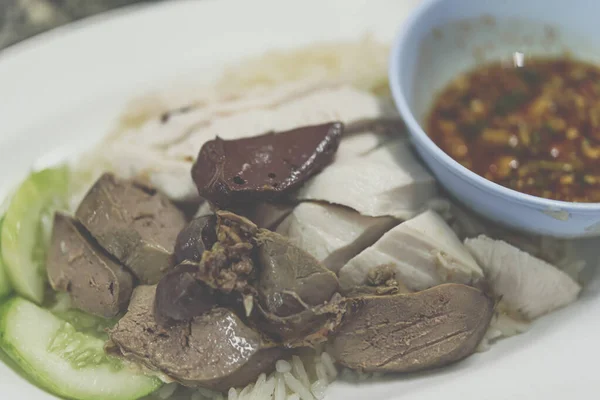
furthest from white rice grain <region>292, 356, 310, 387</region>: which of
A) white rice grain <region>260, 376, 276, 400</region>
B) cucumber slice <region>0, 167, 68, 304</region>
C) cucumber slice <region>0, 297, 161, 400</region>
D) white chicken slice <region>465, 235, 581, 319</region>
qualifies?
cucumber slice <region>0, 167, 68, 304</region>

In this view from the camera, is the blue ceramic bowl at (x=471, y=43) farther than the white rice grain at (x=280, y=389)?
Yes

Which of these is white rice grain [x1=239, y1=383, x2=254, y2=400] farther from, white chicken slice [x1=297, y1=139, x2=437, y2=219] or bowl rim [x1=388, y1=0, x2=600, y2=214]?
bowl rim [x1=388, y1=0, x2=600, y2=214]

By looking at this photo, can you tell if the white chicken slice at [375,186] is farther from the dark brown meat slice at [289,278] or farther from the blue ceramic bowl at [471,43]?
the dark brown meat slice at [289,278]

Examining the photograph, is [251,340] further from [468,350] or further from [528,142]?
[528,142]

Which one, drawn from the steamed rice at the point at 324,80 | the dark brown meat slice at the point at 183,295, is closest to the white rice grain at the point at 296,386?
Result: the steamed rice at the point at 324,80

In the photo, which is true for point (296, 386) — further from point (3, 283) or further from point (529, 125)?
point (529, 125)

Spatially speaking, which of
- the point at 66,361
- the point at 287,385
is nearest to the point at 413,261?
the point at 287,385
